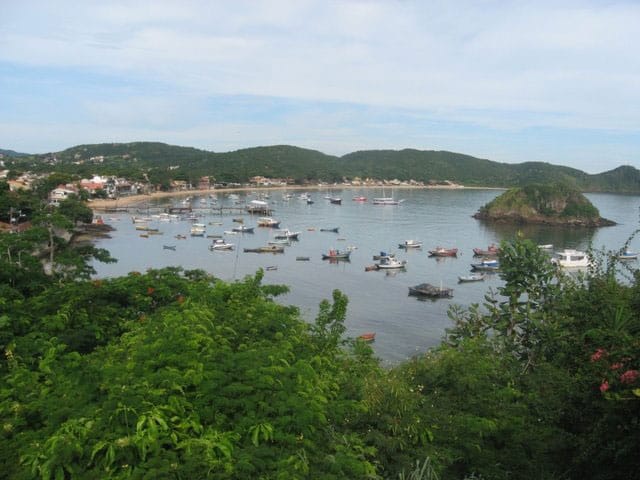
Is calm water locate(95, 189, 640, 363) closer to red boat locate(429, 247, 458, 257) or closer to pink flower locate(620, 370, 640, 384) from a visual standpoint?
red boat locate(429, 247, 458, 257)

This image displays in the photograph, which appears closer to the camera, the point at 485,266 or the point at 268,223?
the point at 485,266

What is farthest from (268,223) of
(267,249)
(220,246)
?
(267,249)

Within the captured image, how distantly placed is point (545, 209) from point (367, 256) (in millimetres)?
30518

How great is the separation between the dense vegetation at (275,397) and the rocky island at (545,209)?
172ft

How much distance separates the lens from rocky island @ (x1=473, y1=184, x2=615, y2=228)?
56.6 metres

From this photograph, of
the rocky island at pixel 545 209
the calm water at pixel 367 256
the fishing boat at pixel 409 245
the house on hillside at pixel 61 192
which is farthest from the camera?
the rocky island at pixel 545 209

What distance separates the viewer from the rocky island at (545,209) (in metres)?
56.6

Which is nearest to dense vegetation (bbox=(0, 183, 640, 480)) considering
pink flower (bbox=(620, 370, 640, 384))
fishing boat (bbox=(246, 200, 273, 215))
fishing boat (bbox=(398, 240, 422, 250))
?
pink flower (bbox=(620, 370, 640, 384))

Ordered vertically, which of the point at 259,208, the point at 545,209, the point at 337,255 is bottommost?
the point at 337,255

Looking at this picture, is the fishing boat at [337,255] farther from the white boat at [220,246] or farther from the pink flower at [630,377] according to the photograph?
the pink flower at [630,377]

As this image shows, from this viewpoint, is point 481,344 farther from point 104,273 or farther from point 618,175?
point 618,175

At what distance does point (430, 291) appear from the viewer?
25.7m

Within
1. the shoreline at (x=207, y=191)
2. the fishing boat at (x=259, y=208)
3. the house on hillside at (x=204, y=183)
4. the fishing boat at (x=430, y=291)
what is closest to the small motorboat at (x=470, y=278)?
the fishing boat at (x=430, y=291)

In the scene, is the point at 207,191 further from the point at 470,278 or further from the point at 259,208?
the point at 470,278
